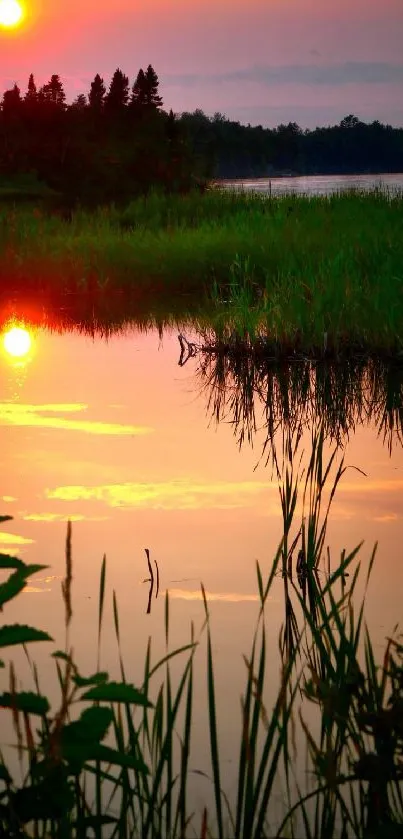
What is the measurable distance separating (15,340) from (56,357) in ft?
3.37

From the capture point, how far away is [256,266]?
13180 mm

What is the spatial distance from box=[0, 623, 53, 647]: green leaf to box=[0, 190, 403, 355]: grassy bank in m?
6.72

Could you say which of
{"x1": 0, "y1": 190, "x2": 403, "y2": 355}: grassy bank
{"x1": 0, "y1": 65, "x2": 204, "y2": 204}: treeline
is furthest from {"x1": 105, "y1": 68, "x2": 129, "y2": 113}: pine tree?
{"x1": 0, "y1": 190, "x2": 403, "y2": 355}: grassy bank

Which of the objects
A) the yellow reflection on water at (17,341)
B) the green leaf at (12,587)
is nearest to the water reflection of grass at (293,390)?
the yellow reflection on water at (17,341)

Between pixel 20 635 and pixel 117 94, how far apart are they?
105 ft

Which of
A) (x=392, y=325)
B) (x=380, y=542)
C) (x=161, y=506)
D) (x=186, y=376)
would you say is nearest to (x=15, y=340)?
(x=186, y=376)

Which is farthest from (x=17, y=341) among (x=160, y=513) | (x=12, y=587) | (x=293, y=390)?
(x=12, y=587)

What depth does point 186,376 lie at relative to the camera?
8.77m

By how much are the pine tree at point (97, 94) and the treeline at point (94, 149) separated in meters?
0.97

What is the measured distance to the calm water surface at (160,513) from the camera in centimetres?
342

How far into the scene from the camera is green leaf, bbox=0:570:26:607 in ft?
5.80

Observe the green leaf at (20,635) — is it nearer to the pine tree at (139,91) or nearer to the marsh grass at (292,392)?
the marsh grass at (292,392)

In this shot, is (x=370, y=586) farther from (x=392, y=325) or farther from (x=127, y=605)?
(x=392, y=325)

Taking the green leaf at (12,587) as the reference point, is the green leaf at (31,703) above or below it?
below
